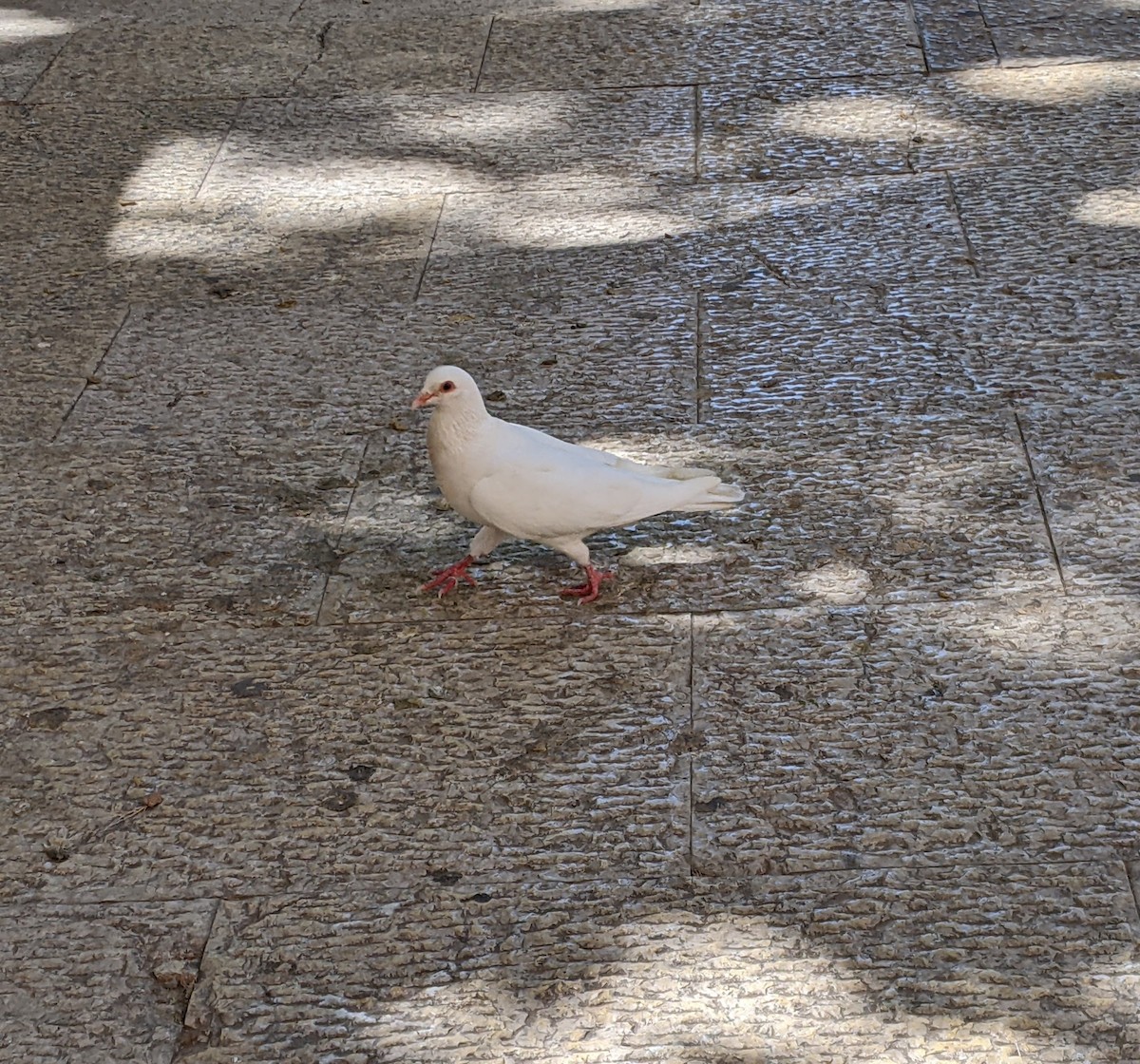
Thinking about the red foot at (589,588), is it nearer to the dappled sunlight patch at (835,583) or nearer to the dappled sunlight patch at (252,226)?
the dappled sunlight patch at (835,583)

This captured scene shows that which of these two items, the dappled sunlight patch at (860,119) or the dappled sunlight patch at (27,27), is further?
the dappled sunlight patch at (27,27)

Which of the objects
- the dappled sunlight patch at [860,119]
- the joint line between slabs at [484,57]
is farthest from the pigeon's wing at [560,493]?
the joint line between slabs at [484,57]

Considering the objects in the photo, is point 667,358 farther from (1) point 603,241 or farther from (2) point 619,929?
(2) point 619,929

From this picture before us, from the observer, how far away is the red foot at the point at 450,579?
3.25 meters

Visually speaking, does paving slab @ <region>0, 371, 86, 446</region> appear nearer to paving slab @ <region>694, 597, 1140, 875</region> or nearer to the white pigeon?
the white pigeon

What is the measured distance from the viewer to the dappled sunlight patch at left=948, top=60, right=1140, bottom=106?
17.3 feet

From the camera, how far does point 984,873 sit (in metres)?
2.48

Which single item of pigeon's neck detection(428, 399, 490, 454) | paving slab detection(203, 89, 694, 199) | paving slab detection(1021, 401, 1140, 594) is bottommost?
paving slab detection(1021, 401, 1140, 594)

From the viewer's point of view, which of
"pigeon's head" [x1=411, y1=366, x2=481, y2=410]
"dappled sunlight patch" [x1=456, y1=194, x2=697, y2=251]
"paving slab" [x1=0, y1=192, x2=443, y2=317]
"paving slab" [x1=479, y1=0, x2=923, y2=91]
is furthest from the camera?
"paving slab" [x1=479, y1=0, x2=923, y2=91]

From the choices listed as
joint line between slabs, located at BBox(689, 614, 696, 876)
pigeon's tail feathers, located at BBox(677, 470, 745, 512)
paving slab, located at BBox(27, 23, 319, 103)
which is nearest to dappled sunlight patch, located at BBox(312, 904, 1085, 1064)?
joint line between slabs, located at BBox(689, 614, 696, 876)

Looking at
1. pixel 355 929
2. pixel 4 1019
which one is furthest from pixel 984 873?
pixel 4 1019

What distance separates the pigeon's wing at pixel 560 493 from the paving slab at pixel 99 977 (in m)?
1.00

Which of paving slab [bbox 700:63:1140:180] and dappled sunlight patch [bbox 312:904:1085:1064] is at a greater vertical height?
paving slab [bbox 700:63:1140:180]

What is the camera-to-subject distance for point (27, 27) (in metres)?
6.71
